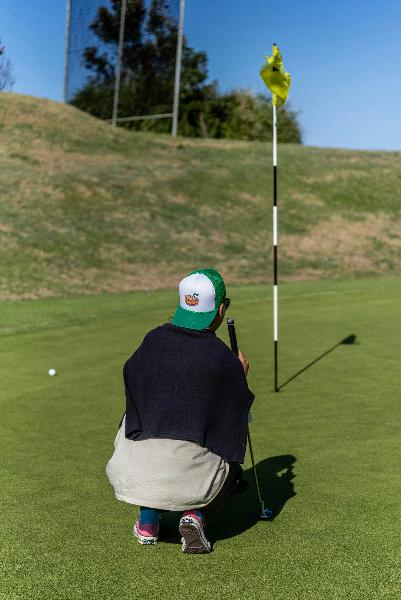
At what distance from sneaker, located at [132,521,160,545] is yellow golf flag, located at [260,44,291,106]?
5592 millimetres

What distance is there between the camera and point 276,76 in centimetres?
917

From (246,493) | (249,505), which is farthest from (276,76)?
(249,505)

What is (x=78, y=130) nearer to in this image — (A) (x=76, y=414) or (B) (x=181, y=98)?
(B) (x=181, y=98)

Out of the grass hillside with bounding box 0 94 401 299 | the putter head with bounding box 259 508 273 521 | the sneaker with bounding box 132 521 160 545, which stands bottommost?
the sneaker with bounding box 132 521 160 545

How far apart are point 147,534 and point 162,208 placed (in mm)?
29029

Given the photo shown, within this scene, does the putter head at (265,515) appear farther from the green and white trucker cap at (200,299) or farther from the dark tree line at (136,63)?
the dark tree line at (136,63)

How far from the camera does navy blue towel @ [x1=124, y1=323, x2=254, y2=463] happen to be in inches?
182

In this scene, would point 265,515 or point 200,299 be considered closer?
point 200,299

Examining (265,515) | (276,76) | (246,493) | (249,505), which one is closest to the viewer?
(265,515)

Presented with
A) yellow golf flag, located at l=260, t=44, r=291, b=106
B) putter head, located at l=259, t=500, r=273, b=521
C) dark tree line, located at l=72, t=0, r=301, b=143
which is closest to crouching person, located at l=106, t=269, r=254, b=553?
putter head, located at l=259, t=500, r=273, b=521

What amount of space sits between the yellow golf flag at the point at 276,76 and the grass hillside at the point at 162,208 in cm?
1442

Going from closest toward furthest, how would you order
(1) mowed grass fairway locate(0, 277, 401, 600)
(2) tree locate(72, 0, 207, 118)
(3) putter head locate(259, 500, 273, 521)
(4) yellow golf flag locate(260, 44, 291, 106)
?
(1) mowed grass fairway locate(0, 277, 401, 600) < (3) putter head locate(259, 500, 273, 521) < (4) yellow golf flag locate(260, 44, 291, 106) < (2) tree locate(72, 0, 207, 118)

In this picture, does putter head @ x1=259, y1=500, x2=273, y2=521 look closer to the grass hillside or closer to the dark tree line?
the grass hillside

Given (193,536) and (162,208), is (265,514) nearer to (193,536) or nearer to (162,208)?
(193,536)
